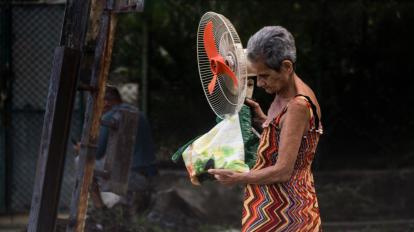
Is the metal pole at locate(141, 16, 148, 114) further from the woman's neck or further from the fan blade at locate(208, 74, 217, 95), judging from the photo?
the woman's neck

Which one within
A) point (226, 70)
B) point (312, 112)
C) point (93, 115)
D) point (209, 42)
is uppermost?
point (209, 42)

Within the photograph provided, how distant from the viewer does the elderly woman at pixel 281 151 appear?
11.5ft

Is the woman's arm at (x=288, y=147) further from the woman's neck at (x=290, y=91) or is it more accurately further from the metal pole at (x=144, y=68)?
the metal pole at (x=144, y=68)

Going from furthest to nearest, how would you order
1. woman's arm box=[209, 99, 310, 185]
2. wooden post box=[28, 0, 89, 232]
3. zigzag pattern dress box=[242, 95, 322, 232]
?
wooden post box=[28, 0, 89, 232] < zigzag pattern dress box=[242, 95, 322, 232] < woman's arm box=[209, 99, 310, 185]

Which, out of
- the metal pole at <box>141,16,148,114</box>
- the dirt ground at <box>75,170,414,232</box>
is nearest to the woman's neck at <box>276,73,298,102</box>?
the dirt ground at <box>75,170,414,232</box>

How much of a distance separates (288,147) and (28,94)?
5.34 meters

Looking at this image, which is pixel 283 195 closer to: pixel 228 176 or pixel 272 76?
pixel 228 176

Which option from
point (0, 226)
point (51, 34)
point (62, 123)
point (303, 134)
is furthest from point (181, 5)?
point (303, 134)

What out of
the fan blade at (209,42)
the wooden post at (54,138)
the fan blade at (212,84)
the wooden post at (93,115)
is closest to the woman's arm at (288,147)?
the fan blade at (212,84)

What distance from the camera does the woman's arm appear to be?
11.5 feet

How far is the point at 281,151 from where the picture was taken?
3.52m

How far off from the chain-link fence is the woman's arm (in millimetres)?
4907

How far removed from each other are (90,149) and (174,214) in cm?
347

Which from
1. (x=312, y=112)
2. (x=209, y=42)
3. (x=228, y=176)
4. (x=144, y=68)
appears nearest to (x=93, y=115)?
(x=209, y=42)
